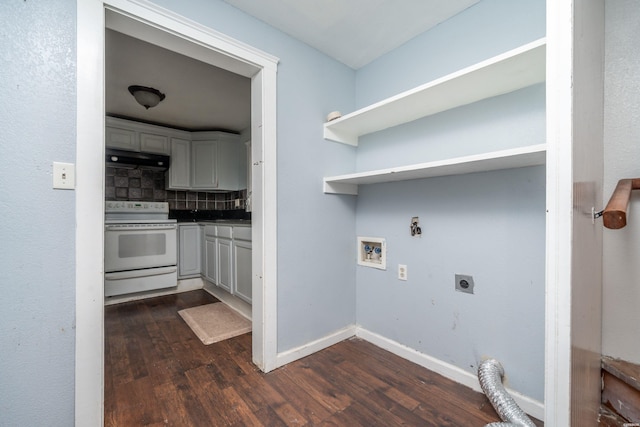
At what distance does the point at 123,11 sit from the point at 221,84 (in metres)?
1.38

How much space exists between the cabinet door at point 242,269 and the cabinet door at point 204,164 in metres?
1.51

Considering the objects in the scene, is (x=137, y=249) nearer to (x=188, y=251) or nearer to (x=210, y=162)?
(x=188, y=251)

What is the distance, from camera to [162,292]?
318cm

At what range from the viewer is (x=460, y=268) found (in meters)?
1.52

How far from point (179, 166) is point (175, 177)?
0.16 meters

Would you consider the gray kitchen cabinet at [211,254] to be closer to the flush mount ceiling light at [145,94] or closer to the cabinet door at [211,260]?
the cabinet door at [211,260]

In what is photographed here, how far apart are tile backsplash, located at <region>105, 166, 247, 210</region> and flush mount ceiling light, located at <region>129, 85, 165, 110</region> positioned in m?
1.25

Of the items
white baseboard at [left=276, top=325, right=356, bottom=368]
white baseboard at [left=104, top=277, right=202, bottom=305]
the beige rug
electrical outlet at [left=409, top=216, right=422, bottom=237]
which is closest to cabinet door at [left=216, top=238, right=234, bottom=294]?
the beige rug

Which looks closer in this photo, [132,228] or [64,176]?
[64,176]

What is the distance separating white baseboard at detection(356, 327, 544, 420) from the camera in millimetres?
1253

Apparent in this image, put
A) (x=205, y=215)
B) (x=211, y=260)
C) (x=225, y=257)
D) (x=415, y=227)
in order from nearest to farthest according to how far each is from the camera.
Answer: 1. (x=415, y=227)
2. (x=225, y=257)
3. (x=211, y=260)
4. (x=205, y=215)

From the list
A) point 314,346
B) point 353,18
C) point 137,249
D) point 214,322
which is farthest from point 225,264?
point 353,18

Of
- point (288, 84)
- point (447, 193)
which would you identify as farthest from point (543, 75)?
point (288, 84)

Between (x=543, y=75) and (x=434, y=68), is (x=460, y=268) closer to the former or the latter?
(x=543, y=75)
